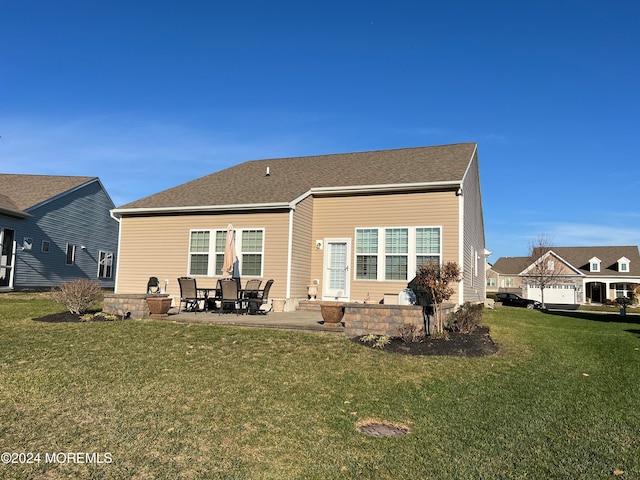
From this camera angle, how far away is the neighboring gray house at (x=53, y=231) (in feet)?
69.6

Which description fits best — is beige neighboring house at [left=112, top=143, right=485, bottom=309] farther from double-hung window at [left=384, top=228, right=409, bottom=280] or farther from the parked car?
the parked car

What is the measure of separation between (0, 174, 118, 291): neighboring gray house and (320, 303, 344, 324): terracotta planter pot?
18.5 m

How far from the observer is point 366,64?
16.3 m

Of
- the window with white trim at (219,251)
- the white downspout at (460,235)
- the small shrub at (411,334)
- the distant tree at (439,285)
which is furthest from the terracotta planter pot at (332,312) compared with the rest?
the white downspout at (460,235)

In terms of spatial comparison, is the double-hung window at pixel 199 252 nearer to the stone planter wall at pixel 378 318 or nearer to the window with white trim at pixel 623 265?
the stone planter wall at pixel 378 318

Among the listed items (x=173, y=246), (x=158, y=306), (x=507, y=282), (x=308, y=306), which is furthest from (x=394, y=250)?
(x=507, y=282)

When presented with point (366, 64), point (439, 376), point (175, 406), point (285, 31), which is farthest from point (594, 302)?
point (175, 406)

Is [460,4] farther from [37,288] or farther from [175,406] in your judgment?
[37,288]

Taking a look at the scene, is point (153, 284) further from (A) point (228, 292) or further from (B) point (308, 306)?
(B) point (308, 306)

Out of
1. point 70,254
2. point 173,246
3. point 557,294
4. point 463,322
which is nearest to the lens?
point 463,322

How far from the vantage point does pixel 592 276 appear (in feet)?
149

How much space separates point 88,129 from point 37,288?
32.7ft

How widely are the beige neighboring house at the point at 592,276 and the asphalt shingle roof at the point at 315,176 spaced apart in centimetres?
3247

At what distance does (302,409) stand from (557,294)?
46.9 metres
